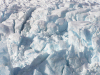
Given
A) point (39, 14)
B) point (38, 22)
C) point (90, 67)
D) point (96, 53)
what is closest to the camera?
point (90, 67)

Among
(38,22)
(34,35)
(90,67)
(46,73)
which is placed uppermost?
(38,22)

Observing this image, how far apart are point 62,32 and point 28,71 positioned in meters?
1.39

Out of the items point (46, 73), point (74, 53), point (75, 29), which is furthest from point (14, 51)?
point (75, 29)

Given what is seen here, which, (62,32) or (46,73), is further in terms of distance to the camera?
(62,32)

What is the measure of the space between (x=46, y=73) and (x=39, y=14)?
1.95 meters

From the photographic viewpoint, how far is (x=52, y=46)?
242 centimetres

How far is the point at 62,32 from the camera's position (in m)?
2.94

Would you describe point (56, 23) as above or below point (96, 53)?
above

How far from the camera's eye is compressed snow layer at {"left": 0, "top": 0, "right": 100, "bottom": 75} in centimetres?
201

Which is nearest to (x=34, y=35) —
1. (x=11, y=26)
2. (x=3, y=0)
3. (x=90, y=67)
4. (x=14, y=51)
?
(x=14, y=51)

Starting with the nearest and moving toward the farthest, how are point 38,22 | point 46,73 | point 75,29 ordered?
point 46,73, point 75,29, point 38,22

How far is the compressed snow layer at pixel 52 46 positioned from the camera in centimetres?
201

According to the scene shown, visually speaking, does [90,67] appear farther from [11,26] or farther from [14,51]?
[11,26]

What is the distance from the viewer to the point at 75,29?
2.60 meters
